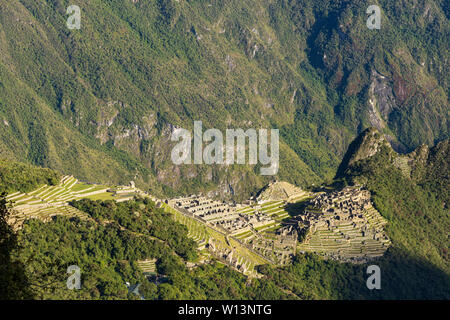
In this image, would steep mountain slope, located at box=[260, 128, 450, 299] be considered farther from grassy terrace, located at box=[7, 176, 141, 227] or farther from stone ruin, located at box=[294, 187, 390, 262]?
grassy terrace, located at box=[7, 176, 141, 227]

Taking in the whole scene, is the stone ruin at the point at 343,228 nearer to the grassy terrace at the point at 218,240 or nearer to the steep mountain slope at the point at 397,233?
the steep mountain slope at the point at 397,233

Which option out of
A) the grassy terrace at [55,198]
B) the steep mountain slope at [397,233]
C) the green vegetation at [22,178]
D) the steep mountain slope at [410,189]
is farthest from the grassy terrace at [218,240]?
the steep mountain slope at [410,189]

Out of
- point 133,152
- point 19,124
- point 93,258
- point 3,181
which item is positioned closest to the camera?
point 93,258

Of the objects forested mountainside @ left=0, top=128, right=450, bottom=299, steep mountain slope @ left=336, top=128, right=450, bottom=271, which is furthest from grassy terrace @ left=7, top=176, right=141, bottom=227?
steep mountain slope @ left=336, top=128, right=450, bottom=271

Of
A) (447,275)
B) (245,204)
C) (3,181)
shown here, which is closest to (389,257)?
(447,275)

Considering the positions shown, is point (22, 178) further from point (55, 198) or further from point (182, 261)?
point (182, 261)

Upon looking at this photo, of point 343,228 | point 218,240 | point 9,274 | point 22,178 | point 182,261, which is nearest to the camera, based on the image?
point 9,274

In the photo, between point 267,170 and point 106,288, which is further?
point 267,170

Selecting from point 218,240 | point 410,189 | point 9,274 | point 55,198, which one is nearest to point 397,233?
point 410,189

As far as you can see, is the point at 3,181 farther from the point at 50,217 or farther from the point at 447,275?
the point at 447,275

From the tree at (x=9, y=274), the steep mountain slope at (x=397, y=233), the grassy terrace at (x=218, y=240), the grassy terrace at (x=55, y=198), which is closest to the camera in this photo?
the tree at (x=9, y=274)
